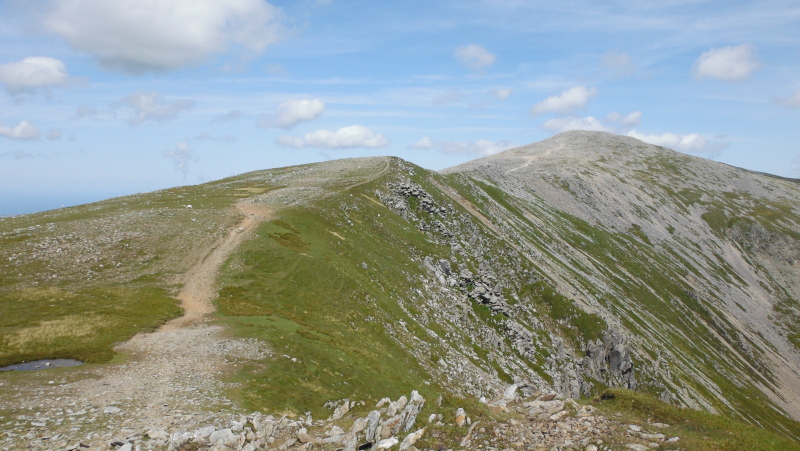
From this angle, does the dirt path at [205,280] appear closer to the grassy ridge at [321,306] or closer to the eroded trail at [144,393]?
the eroded trail at [144,393]

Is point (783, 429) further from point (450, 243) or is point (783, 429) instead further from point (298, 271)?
point (298, 271)

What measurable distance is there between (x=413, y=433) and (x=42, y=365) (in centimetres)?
2498

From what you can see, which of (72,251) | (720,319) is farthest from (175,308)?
(720,319)

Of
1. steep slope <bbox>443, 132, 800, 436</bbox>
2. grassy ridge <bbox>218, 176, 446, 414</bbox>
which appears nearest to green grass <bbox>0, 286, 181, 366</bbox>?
grassy ridge <bbox>218, 176, 446, 414</bbox>

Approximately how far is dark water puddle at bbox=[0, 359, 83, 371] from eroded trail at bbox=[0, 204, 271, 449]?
1.98 meters

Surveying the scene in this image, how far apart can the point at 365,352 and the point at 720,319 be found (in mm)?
160066

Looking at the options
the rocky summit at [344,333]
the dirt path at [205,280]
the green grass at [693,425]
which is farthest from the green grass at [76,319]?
the green grass at [693,425]

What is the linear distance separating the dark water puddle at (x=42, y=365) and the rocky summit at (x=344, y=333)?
708mm

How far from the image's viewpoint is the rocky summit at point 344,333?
19344 millimetres

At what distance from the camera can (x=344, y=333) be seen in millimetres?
42562

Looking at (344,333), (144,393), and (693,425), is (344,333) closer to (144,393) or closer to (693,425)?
(144,393)

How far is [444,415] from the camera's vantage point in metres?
20.5

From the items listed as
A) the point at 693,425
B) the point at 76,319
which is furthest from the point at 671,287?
the point at 76,319

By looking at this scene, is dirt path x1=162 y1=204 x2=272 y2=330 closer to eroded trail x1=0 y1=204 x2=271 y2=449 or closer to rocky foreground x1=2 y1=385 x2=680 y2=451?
eroded trail x1=0 y1=204 x2=271 y2=449
